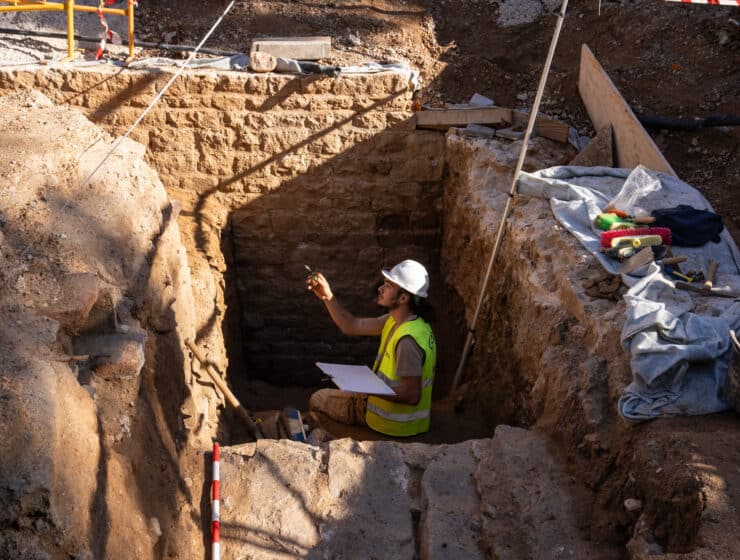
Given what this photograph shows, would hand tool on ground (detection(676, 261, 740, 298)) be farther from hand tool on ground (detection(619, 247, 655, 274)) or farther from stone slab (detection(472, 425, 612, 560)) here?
stone slab (detection(472, 425, 612, 560))

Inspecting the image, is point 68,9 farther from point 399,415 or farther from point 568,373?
point 568,373

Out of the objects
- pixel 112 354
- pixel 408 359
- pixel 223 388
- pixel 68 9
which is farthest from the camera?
pixel 68 9

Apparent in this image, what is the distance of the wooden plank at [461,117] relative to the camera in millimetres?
7203

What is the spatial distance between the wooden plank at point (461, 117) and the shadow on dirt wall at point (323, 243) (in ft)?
0.41

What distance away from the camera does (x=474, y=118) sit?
286 inches

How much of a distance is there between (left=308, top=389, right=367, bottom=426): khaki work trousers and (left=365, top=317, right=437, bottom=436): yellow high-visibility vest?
0.40 ft

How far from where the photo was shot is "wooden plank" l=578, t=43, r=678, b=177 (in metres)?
6.37

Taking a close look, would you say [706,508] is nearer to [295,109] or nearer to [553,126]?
[553,126]

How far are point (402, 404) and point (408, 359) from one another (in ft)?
1.18

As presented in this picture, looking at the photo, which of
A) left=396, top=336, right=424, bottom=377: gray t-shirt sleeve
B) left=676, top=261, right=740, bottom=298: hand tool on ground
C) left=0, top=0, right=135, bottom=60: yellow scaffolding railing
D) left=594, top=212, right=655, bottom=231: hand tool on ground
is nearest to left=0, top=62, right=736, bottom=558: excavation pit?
left=594, top=212, right=655, bottom=231: hand tool on ground

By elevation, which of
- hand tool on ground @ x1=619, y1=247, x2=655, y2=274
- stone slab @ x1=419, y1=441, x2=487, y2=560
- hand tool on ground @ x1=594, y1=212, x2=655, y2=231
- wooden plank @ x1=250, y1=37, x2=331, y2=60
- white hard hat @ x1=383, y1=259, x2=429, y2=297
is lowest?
stone slab @ x1=419, y1=441, x2=487, y2=560

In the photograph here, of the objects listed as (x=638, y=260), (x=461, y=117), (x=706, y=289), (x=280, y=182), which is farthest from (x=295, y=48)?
(x=706, y=289)

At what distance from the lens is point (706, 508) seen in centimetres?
324

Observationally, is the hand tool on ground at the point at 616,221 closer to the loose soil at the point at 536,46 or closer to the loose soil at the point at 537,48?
the loose soil at the point at 537,48
